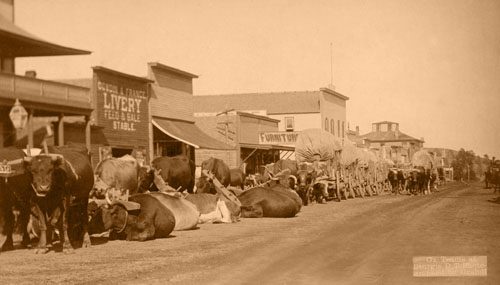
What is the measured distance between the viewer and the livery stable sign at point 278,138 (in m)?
53.3

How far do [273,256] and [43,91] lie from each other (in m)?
20.5

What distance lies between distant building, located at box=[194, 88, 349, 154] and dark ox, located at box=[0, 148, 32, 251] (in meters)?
57.5

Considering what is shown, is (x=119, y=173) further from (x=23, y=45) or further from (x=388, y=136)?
(x=388, y=136)

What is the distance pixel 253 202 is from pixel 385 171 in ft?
109

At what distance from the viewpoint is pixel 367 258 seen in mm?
12531

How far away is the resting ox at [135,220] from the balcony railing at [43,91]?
13860 mm

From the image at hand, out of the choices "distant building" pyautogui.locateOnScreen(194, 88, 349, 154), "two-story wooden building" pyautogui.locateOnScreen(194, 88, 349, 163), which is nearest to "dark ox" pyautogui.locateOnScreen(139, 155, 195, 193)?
"two-story wooden building" pyautogui.locateOnScreen(194, 88, 349, 163)

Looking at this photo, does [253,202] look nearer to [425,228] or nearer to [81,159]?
[425,228]

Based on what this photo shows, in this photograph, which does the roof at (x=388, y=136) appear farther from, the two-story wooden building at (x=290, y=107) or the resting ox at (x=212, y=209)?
the resting ox at (x=212, y=209)

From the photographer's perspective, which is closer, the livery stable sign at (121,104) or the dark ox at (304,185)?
the dark ox at (304,185)

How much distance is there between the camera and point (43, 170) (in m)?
14.4

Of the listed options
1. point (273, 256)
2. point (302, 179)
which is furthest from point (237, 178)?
point (273, 256)

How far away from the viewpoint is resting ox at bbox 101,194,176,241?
1678 centimetres

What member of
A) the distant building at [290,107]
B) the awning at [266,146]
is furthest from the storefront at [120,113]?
the distant building at [290,107]
